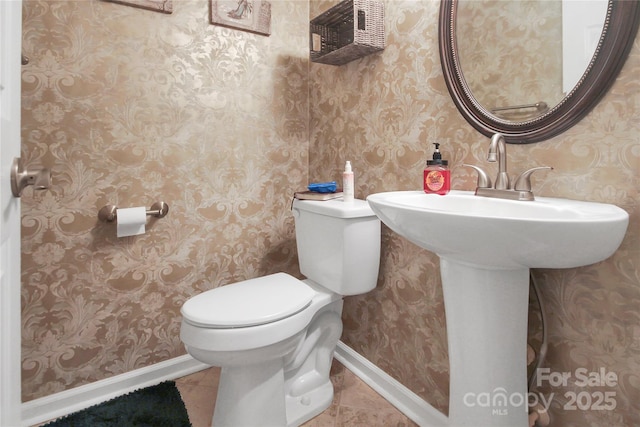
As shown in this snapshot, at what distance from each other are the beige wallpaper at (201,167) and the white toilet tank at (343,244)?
133 mm

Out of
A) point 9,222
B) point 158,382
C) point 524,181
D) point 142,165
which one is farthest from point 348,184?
point 158,382

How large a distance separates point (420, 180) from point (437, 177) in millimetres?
209

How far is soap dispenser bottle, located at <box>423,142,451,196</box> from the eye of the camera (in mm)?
1116

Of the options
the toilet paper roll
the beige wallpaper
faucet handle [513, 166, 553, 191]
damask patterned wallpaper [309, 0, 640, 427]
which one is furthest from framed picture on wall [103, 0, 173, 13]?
faucet handle [513, 166, 553, 191]

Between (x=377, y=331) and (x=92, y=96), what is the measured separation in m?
1.56

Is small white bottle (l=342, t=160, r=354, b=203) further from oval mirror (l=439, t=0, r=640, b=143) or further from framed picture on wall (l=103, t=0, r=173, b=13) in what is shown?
framed picture on wall (l=103, t=0, r=173, b=13)

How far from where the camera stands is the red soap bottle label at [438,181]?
112 cm

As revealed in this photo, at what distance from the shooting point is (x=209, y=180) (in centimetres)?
165

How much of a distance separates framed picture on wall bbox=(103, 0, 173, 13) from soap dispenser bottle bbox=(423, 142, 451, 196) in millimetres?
1300

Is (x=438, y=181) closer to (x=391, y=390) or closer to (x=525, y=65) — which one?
(x=525, y=65)

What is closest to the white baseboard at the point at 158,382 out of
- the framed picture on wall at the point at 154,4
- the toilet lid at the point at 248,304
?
the toilet lid at the point at 248,304

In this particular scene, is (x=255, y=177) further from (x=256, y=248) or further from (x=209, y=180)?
(x=256, y=248)

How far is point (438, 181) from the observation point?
3.68 feet

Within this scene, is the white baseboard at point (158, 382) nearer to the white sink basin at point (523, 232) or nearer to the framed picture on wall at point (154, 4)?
the white sink basin at point (523, 232)
